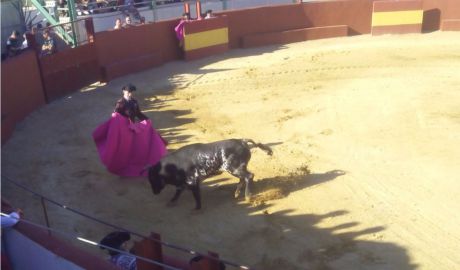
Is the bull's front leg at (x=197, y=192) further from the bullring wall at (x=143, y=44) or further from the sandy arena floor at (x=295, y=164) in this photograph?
the bullring wall at (x=143, y=44)

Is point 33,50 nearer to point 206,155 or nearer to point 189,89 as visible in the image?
point 189,89

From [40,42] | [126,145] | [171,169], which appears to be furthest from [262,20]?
[171,169]

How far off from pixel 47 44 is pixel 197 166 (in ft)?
26.3

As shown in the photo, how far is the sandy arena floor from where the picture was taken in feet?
21.2

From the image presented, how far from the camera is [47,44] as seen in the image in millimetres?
13328

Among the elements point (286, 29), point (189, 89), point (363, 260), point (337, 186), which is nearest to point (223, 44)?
point (286, 29)

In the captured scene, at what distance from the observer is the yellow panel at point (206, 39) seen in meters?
16.8

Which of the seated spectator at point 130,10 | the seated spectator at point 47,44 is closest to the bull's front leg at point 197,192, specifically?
the seated spectator at point 47,44

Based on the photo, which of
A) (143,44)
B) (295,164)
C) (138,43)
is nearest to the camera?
(295,164)

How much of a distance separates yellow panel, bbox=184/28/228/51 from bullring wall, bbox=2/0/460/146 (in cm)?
44

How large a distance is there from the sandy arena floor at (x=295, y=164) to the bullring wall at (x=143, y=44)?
1.56 feet

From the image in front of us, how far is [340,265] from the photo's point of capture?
5.89m

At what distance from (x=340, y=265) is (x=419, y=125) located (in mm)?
5182

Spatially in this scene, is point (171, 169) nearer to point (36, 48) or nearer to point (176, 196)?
point (176, 196)
